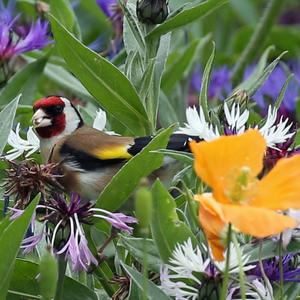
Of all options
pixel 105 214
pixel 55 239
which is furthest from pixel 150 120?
pixel 55 239

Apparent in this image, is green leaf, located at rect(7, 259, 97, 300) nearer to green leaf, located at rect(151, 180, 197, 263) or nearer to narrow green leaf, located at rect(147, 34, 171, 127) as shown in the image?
green leaf, located at rect(151, 180, 197, 263)

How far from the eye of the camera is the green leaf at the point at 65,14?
8.25ft

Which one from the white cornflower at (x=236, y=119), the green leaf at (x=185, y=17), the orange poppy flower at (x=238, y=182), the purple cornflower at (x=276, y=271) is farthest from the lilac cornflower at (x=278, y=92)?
the orange poppy flower at (x=238, y=182)

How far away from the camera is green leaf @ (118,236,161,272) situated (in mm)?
1527

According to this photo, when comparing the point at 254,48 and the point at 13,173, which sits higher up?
the point at 13,173

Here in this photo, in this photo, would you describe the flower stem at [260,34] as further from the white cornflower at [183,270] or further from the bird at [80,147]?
the white cornflower at [183,270]

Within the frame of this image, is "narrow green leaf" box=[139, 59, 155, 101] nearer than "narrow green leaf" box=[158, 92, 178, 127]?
Yes

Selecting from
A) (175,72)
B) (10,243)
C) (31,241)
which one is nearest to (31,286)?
(31,241)

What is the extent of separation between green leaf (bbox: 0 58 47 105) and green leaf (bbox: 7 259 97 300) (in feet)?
2.55

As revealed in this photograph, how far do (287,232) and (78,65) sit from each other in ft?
1.83

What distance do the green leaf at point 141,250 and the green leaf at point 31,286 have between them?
0.10m

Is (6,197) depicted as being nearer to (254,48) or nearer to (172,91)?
(172,91)

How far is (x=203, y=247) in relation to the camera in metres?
1.54

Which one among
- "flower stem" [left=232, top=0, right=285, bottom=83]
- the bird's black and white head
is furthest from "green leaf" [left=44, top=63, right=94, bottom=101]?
"flower stem" [left=232, top=0, right=285, bottom=83]
